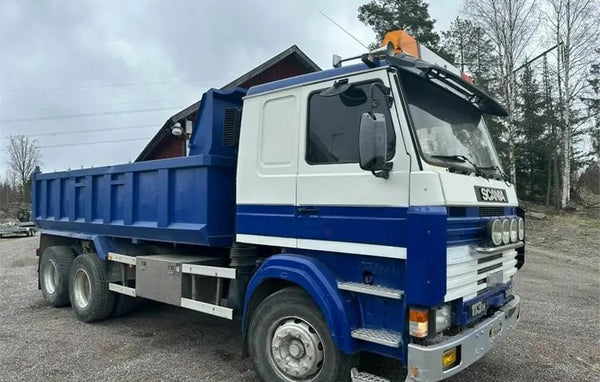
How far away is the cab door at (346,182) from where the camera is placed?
344cm

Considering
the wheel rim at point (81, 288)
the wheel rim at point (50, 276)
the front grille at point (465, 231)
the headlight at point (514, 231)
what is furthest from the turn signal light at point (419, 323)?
the wheel rim at point (50, 276)

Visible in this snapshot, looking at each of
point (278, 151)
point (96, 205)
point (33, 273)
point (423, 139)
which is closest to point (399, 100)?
point (423, 139)

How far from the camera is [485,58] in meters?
26.6

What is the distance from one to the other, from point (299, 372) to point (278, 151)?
6.23ft

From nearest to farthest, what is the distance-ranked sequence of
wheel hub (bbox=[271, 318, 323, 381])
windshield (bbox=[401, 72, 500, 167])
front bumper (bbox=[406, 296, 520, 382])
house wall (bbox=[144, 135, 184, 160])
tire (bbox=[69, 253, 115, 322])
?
front bumper (bbox=[406, 296, 520, 382]), windshield (bbox=[401, 72, 500, 167]), wheel hub (bbox=[271, 318, 323, 381]), tire (bbox=[69, 253, 115, 322]), house wall (bbox=[144, 135, 184, 160])

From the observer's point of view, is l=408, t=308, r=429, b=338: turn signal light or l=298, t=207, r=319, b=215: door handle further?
l=298, t=207, r=319, b=215: door handle

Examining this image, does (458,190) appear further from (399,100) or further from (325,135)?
(325,135)

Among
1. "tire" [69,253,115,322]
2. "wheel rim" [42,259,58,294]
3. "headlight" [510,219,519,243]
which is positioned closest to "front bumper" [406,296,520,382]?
"headlight" [510,219,519,243]

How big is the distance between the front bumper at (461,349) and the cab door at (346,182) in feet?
2.20

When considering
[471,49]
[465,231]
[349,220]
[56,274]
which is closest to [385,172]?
[349,220]

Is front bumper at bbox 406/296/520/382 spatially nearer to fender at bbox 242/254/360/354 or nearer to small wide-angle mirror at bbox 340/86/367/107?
fender at bbox 242/254/360/354

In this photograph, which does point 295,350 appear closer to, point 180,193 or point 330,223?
point 330,223

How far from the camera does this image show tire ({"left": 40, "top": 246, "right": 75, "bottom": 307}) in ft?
23.8

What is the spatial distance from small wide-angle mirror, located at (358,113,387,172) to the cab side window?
250 millimetres
